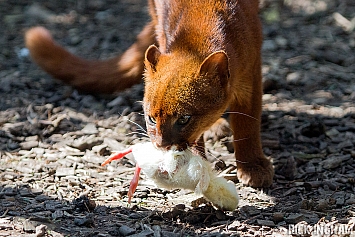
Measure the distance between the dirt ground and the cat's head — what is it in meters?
0.22

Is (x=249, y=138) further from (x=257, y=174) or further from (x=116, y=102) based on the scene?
(x=116, y=102)

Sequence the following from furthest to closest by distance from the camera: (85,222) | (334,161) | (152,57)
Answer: (334,161), (152,57), (85,222)

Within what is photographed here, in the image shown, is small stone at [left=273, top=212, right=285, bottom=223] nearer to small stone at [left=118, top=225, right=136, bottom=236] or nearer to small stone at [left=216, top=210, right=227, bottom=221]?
small stone at [left=216, top=210, right=227, bottom=221]

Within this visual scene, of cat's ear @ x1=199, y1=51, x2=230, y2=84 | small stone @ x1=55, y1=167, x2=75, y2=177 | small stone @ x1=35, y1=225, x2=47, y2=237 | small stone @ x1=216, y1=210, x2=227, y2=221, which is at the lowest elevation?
small stone @ x1=55, y1=167, x2=75, y2=177

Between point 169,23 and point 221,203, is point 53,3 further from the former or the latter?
point 221,203

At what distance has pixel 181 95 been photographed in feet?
12.9

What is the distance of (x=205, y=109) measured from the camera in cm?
408

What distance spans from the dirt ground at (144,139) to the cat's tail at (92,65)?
16 centimetres

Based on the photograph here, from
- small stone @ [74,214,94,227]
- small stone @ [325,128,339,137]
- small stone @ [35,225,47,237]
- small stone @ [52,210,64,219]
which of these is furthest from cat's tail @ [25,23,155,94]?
small stone @ [35,225,47,237]

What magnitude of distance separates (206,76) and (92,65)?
245 centimetres

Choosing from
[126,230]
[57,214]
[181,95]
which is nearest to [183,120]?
[181,95]

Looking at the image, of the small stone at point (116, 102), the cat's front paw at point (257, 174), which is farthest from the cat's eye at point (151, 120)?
the small stone at point (116, 102)

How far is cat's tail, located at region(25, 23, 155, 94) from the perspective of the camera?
19.7 feet

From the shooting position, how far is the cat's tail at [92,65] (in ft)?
19.7
